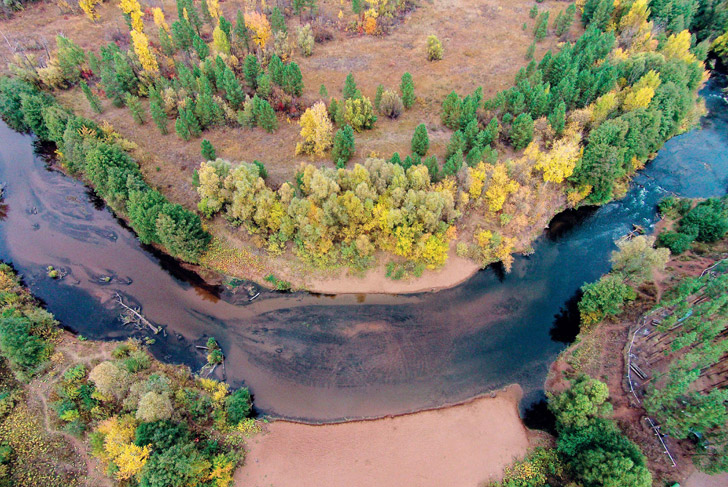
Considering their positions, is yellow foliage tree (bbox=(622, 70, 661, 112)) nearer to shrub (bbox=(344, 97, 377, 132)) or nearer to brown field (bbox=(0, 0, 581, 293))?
brown field (bbox=(0, 0, 581, 293))

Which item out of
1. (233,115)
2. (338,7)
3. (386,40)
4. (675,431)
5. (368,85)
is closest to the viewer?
(675,431)

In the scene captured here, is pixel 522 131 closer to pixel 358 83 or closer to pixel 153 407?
pixel 358 83

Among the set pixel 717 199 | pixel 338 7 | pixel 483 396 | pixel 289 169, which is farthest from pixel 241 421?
pixel 338 7

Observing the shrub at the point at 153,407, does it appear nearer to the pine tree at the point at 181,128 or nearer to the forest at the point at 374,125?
the forest at the point at 374,125

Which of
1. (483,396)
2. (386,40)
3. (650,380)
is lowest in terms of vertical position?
(483,396)

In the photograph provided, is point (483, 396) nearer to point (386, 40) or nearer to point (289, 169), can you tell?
point (289, 169)

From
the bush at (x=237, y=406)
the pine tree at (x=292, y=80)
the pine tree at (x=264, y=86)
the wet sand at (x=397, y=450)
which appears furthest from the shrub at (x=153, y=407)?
the pine tree at (x=292, y=80)

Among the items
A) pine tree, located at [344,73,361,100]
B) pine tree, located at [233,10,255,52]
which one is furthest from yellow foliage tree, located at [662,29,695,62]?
pine tree, located at [233,10,255,52]

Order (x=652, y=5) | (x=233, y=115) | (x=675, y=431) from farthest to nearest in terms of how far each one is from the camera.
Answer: (x=652, y=5), (x=233, y=115), (x=675, y=431)
